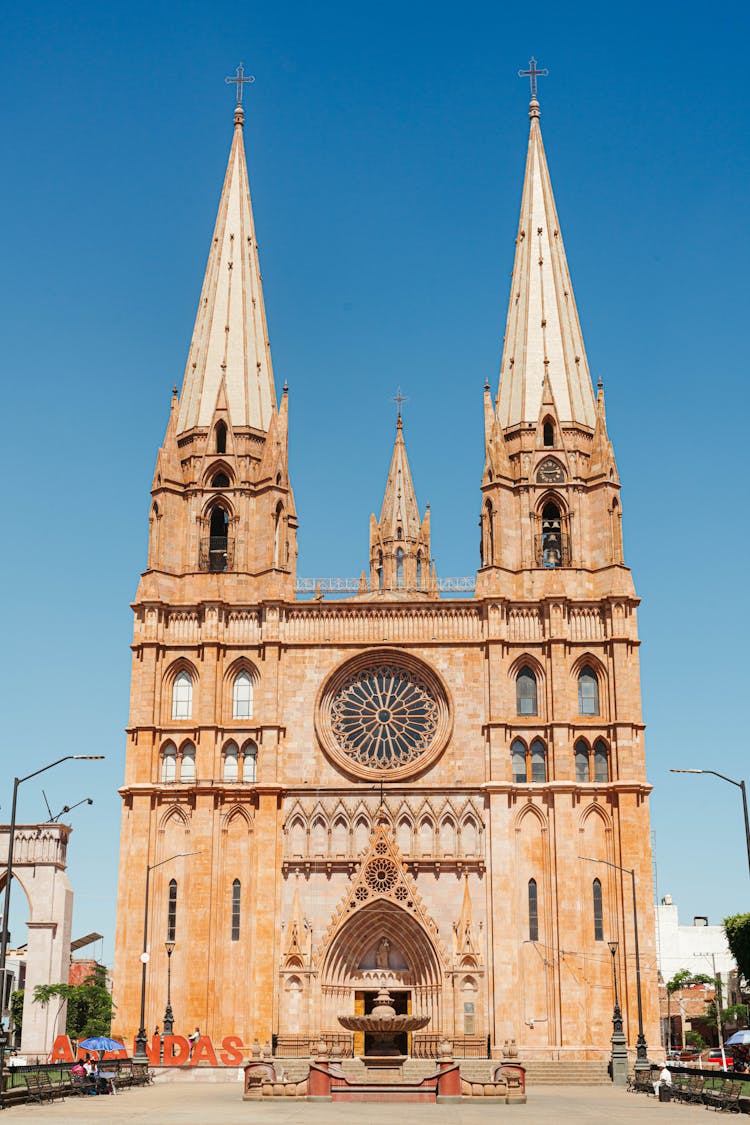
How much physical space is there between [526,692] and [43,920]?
23.7 m

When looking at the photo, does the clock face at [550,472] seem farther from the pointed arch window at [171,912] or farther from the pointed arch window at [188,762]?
the pointed arch window at [171,912]

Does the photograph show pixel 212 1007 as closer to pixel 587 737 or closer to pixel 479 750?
A: pixel 479 750

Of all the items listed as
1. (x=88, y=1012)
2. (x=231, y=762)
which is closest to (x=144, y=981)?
(x=231, y=762)

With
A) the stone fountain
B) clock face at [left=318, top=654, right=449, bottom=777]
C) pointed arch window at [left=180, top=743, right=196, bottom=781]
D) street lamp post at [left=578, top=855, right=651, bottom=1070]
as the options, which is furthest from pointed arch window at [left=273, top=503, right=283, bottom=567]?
the stone fountain

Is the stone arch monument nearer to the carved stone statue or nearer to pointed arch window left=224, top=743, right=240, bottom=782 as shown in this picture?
pointed arch window left=224, top=743, right=240, bottom=782

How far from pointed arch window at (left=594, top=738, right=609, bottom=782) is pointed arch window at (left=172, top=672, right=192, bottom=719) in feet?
54.6

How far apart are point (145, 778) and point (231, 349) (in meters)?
20.4

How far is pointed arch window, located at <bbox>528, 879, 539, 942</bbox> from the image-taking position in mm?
54500

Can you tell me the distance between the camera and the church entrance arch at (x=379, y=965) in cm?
5438

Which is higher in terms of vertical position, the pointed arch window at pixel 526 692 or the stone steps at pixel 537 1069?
Answer: the pointed arch window at pixel 526 692

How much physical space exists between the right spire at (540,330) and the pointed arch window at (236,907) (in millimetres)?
23240

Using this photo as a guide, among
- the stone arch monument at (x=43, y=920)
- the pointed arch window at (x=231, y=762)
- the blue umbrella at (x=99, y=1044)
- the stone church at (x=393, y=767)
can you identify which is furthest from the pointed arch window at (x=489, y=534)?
the blue umbrella at (x=99, y=1044)

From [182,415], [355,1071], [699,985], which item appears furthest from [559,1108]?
[699,985]

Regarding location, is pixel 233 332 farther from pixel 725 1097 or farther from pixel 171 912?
pixel 725 1097
